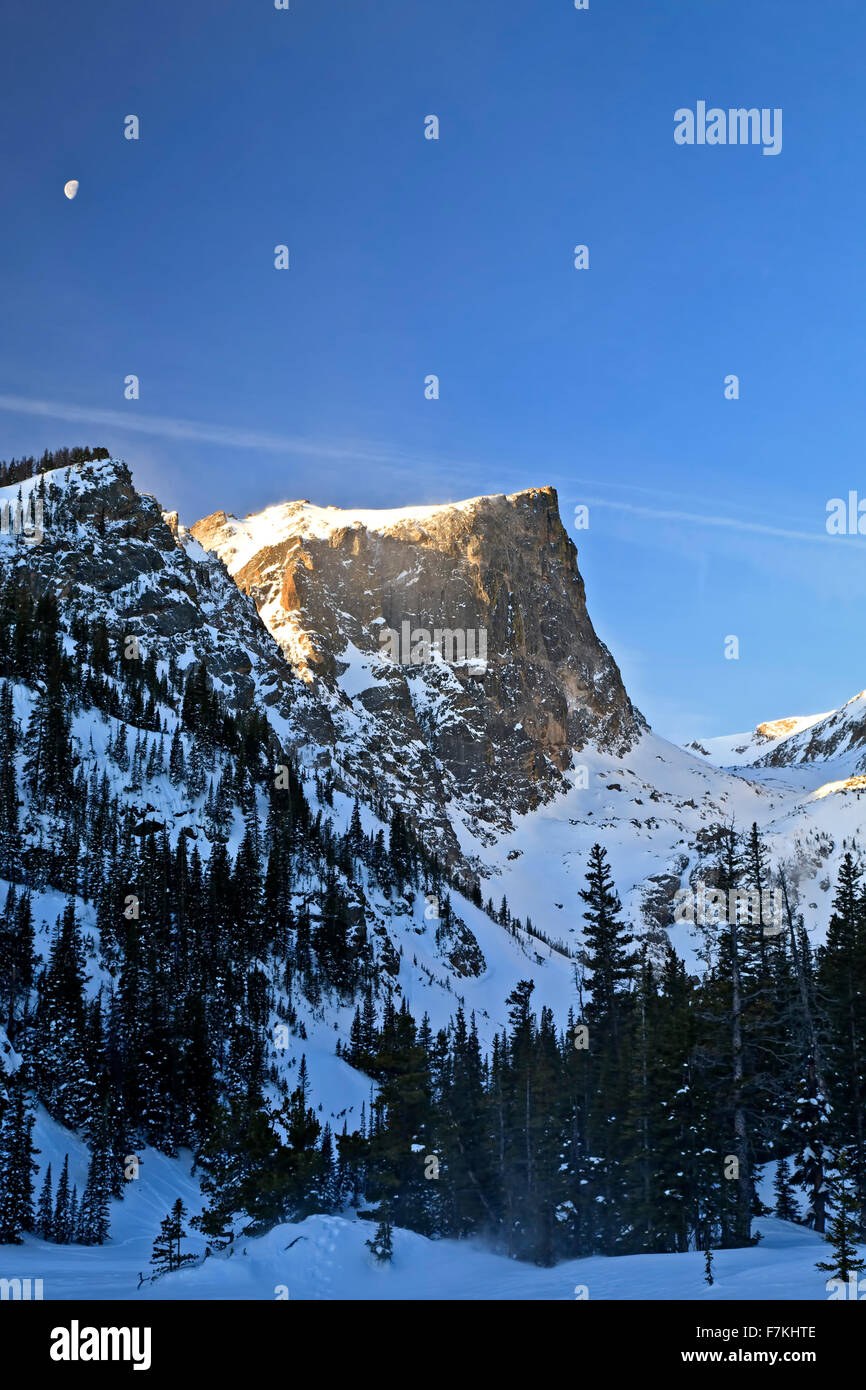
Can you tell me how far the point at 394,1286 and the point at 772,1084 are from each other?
13675 millimetres

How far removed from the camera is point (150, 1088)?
8400 cm

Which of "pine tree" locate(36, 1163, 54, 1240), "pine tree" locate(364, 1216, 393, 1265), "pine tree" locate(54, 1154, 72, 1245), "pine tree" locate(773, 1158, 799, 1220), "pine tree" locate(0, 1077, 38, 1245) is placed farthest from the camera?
"pine tree" locate(54, 1154, 72, 1245)

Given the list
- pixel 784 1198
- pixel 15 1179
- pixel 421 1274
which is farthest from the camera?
pixel 15 1179

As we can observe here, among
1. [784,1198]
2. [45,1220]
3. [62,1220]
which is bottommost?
[62,1220]

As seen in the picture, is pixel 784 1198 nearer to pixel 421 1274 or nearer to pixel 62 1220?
pixel 421 1274

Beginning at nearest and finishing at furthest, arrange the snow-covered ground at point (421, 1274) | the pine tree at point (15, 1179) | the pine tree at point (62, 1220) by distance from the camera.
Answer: the snow-covered ground at point (421, 1274) < the pine tree at point (15, 1179) < the pine tree at point (62, 1220)

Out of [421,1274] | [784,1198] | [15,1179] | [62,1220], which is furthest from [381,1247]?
[62,1220]

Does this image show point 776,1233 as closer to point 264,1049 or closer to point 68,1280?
point 68,1280

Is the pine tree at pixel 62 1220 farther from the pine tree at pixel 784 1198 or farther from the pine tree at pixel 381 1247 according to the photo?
the pine tree at pixel 784 1198

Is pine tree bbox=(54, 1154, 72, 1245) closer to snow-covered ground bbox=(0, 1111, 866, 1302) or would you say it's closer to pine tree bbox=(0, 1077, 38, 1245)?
pine tree bbox=(0, 1077, 38, 1245)

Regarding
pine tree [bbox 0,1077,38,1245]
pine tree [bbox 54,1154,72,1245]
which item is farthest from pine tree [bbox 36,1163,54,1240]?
pine tree [bbox 0,1077,38,1245]

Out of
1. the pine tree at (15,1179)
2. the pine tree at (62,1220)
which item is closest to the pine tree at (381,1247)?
the pine tree at (15,1179)
